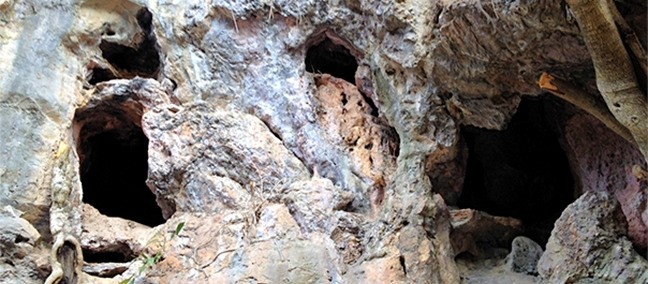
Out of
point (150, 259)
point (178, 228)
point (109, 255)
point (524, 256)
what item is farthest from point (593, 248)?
point (109, 255)

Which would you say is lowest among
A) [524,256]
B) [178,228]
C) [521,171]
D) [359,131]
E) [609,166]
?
[524,256]

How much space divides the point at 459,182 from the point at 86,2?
4.72 metres

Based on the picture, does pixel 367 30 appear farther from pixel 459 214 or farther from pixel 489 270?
pixel 489 270

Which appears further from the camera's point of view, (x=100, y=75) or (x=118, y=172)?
(x=118, y=172)

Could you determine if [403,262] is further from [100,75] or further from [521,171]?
[100,75]

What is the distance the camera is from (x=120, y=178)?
→ 8961 mm

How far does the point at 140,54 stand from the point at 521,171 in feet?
15.6

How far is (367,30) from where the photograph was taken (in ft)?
20.7

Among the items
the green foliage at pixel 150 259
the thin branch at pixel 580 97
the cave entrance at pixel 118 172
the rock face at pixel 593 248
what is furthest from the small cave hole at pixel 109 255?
the thin branch at pixel 580 97

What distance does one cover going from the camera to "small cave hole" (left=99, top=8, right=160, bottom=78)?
7.67m

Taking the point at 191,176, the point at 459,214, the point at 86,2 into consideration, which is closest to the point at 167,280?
the point at 191,176

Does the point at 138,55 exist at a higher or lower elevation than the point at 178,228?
Answer: higher

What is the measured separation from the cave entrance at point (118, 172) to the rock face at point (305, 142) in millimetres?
118

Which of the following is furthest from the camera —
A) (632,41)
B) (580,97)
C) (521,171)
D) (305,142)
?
(521,171)
